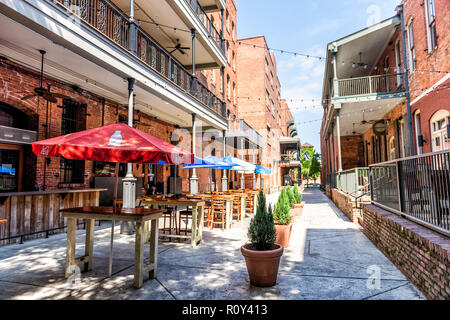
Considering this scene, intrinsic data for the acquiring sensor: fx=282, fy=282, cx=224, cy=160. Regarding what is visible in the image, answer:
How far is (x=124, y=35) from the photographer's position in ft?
32.4

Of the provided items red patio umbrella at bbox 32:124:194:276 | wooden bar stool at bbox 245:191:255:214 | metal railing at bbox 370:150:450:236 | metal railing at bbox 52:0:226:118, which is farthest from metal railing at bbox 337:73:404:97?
red patio umbrella at bbox 32:124:194:276

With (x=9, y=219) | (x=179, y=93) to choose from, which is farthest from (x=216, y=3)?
(x=9, y=219)

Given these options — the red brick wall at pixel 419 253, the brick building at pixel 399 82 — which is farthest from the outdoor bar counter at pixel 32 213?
the brick building at pixel 399 82

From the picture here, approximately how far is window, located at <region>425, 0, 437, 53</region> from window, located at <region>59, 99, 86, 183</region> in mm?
12049

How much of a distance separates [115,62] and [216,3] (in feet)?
34.2

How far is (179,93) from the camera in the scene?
10.5m

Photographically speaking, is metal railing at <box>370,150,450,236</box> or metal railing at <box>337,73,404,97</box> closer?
metal railing at <box>370,150,450,236</box>

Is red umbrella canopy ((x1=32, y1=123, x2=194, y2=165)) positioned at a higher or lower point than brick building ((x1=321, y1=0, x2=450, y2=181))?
lower

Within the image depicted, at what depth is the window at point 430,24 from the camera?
9570mm

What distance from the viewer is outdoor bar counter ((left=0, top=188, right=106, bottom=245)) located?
6.08 metres

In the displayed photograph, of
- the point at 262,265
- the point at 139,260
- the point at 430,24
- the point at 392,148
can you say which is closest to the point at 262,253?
the point at 262,265

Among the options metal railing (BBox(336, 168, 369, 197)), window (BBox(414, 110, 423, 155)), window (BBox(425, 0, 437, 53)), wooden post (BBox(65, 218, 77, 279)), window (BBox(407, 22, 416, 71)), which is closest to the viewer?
wooden post (BBox(65, 218, 77, 279))

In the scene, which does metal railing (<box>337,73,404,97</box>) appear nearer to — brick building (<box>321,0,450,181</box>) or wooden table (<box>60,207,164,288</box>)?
brick building (<box>321,0,450,181</box>)
